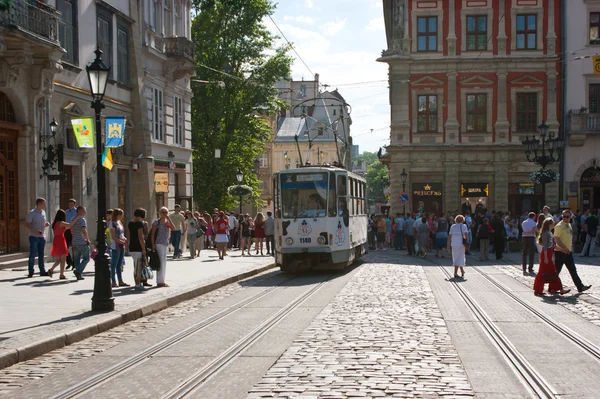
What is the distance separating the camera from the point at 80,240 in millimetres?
18625

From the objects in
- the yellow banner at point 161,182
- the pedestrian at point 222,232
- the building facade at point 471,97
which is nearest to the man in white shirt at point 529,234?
the pedestrian at point 222,232

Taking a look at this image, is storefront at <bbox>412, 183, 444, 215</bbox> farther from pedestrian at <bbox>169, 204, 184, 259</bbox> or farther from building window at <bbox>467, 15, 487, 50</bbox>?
pedestrian at <bbox>169, 204, 184, 259</bbox>

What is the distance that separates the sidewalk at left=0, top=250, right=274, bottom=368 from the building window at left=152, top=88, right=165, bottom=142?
1018 cm

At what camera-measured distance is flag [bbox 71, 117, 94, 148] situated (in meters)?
22.8

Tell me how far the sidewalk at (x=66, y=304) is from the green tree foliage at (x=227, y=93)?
23.4m

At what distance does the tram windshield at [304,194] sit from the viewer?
902 inches

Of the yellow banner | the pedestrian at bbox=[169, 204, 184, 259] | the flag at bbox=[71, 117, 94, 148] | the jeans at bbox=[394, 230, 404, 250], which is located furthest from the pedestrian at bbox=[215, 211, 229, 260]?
the jeans at bbox=[394, 230, 404, 250]

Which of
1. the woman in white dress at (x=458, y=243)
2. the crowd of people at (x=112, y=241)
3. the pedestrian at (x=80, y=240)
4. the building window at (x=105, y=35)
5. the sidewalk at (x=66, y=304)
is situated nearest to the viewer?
the sidewalk at (x=66, y=304)

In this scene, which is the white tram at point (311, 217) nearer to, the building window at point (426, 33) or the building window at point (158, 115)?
the building window at point (158, 115)

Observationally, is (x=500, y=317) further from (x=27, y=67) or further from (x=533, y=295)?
(x=27, y=67)

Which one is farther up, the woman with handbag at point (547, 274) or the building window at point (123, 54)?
the building window at point (123, 54)

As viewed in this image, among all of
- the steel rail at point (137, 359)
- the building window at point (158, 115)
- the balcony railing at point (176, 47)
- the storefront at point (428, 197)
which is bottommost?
the steel rail at point (137, 359)

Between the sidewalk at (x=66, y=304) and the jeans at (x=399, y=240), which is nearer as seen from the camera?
the sidewalk at (x=66, y=304)

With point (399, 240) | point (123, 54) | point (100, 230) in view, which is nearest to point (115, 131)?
point (123, 54)
